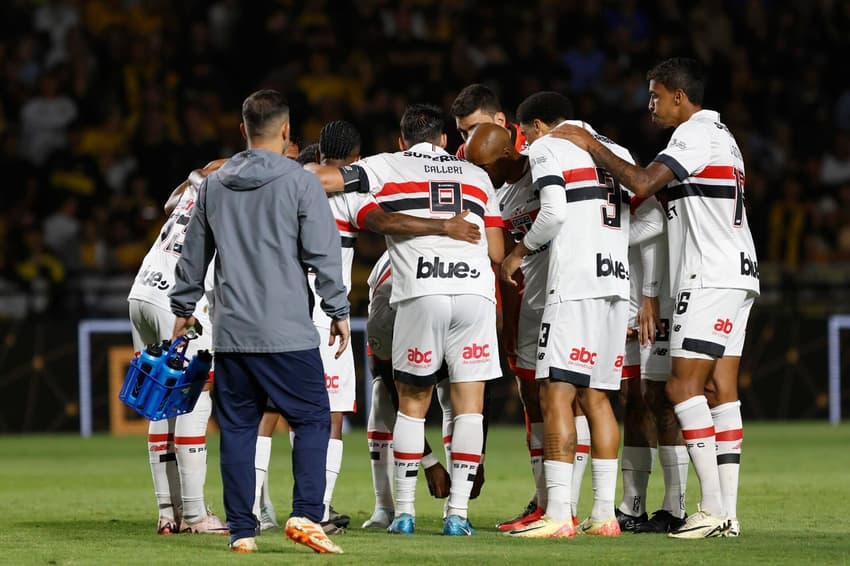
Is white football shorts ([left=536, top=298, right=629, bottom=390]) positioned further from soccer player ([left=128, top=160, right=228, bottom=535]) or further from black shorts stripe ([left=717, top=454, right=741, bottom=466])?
soccer player ([left=128, top=160, right=228, bottom=535])

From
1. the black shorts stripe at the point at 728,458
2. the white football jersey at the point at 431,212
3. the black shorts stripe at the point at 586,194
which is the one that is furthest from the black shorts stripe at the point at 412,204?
the black shorts stripe at the point at 728,458

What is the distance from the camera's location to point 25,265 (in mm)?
16734

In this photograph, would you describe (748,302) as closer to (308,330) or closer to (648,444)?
(648,444)

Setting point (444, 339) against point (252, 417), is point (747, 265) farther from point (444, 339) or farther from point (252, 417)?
point (252, 417)

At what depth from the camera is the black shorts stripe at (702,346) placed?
7711 millimetres

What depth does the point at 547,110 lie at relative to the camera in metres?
8.24

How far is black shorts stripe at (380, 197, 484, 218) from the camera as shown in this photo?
25.6 feet

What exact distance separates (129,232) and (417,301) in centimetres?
1018

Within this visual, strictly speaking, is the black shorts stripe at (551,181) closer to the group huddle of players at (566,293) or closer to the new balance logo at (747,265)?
the group huddle of players at (566,293)

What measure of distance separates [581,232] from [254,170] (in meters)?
1.99

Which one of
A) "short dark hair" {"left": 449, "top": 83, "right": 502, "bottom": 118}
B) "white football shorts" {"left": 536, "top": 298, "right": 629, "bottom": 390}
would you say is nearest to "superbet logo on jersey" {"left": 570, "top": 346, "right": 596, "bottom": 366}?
"white football shorts" {"left": 536, "top": 298, "right": 629, "bottom": 390}

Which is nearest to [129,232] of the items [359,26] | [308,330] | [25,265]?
[25,265]

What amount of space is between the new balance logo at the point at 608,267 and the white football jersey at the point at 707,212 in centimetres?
32

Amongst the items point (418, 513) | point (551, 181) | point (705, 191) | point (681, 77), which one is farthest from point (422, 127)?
point (418, 513)
